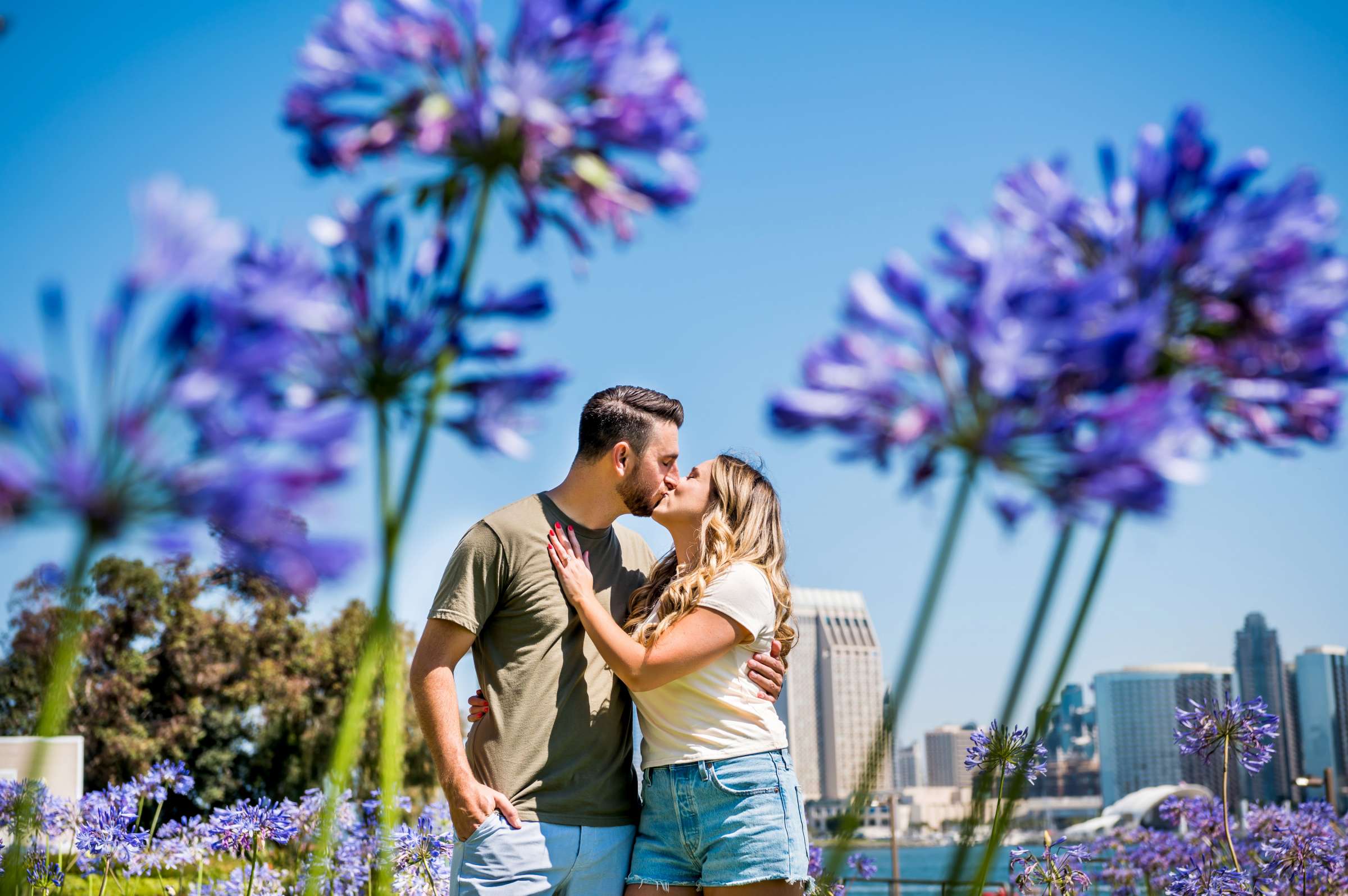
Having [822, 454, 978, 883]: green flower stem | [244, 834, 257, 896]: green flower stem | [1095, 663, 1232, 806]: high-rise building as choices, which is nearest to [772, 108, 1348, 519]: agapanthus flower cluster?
[822, 454, 978, 883]: green flower stem

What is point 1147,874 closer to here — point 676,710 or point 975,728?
point 975,728

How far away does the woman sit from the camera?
335cm

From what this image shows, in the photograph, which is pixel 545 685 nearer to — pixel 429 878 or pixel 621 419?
pixel 621 419

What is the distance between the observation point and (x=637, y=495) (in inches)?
154

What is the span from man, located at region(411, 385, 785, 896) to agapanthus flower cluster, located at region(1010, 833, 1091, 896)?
83.0 inches

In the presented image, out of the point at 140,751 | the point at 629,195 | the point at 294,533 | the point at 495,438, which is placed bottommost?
the point at 140,751

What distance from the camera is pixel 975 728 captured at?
15.6ft

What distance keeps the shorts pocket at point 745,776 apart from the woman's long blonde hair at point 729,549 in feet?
1.64

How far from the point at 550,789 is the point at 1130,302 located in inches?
113

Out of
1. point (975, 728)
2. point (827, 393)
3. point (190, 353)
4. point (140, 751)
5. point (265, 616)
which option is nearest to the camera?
point (190, 353)

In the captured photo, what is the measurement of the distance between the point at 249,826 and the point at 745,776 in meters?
2.54

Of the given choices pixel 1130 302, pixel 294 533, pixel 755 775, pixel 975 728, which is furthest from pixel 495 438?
pixel 975 728

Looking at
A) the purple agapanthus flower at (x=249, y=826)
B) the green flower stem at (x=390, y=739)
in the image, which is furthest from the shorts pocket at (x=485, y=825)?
the green flower stem at (x=390, y=739)

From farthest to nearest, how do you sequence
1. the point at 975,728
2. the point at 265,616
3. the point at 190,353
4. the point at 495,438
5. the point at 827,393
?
the point at 265,616 < the point at 975,728 < the point at 495,438 < the point at 827,393 < the point at 190,353
